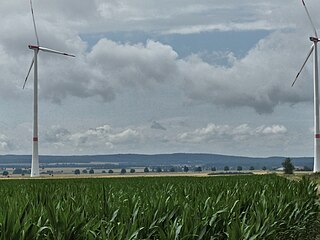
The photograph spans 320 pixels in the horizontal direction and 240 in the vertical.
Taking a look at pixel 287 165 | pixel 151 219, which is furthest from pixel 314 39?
pixel 151 219

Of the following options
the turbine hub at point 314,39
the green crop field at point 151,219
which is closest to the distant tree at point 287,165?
the turbine hub at point 314,39

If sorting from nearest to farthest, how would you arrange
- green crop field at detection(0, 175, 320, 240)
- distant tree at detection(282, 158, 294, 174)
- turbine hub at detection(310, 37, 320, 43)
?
green crop field at detection(0, 175, 320, 240) → turbine hub at detection(310, 37, 320, 43) → distant tree at detection(282, 158, 294, 174)

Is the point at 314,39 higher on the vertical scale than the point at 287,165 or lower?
higher

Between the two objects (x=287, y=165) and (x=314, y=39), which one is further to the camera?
(x=287, y=165)

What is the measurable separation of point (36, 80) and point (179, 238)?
85984 mm

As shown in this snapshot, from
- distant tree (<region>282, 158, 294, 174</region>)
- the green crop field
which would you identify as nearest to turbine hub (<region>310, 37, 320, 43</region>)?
distant tree (<region>282, 158, 294, 174</region>)

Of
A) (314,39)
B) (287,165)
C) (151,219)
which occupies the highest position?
(314,39)

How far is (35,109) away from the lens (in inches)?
3701

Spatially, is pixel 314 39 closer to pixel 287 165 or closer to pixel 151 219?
pixel 287 165

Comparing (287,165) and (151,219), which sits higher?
(287,165)

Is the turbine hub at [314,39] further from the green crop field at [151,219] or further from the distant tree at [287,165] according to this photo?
the green crop field at [151,219]

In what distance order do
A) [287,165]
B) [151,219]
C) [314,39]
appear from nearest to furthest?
[151,219] < [314,39] < [287,165]

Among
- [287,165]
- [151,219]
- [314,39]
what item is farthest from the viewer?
[287,165]

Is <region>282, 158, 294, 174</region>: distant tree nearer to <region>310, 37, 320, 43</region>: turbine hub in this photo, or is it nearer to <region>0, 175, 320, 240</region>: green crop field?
<region>310, 37, 320, 43</region>: turbine hub
